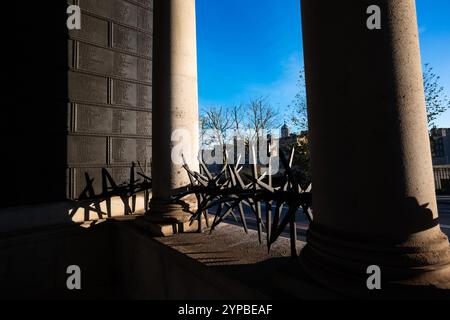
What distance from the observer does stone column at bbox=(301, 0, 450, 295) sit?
1825 mm

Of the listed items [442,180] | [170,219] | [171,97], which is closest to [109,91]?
[171,97]

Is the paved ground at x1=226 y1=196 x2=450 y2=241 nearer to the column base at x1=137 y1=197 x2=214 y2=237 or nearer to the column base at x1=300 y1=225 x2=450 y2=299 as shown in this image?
the column base at x1=137 y1=197 x2=214 y2=237

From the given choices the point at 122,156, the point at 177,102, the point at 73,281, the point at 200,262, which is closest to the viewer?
the point at 200,262

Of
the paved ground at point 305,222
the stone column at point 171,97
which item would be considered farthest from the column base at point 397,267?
the paved ground at point 305,222

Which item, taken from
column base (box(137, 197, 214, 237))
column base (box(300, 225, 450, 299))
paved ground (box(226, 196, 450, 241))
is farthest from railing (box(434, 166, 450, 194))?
column base (box(300, 225, 450, 299))

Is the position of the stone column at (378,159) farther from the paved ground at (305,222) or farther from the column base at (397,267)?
the paved ground at (305,222)

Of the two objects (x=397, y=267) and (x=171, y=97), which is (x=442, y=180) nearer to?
(x=171, y=97)

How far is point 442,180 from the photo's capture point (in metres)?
27.1

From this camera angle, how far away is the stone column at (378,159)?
1825 mm
